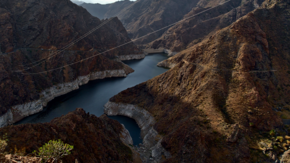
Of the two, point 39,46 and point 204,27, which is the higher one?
point 39,46

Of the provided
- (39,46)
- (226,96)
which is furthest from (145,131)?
(39,46)

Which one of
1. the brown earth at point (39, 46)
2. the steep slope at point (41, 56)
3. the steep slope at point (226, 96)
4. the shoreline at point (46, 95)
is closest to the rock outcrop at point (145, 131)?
the steep slope at point (226, 96)

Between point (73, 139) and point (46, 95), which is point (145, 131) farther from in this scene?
point (46, 95)

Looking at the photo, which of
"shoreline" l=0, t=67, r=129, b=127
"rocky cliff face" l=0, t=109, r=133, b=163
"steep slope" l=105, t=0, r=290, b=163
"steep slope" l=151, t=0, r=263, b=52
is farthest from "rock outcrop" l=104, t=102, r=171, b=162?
"steep slope" l=151, t=0, r=263, b=52

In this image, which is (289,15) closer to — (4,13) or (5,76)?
(5,76)

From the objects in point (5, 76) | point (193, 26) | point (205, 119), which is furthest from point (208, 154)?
point (193, 26)

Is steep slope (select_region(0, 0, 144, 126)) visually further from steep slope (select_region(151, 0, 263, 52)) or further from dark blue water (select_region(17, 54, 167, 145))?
steep slope (select_region(151, 0, 263, 52))
